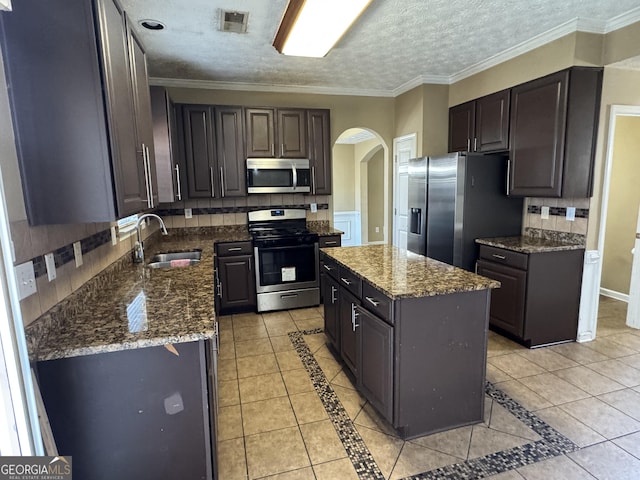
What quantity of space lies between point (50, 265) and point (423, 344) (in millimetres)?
1785

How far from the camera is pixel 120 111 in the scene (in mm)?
1513

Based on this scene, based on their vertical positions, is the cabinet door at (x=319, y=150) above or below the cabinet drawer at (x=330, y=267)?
above

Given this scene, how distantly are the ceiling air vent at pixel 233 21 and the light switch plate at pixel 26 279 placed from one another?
2110 mm

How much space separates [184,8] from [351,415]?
2.92m

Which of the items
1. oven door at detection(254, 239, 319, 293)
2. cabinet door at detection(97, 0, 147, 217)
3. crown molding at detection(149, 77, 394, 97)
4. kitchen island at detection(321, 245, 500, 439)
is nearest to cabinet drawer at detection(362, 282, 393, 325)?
kitchen island at detection(321, 245, 500, 439)

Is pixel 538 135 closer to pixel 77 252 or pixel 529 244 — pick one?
pixel 529 244

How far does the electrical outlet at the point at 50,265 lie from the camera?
4.57 ft

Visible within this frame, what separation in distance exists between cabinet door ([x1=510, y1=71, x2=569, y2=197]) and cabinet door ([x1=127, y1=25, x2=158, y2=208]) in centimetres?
306

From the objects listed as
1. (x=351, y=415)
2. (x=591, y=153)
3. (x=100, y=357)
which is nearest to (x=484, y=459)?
(x=351, y=415)

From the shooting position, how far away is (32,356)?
1175mm

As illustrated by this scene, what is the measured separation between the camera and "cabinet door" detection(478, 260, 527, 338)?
118 inches

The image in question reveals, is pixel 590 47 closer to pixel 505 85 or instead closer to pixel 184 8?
pixel 505 85

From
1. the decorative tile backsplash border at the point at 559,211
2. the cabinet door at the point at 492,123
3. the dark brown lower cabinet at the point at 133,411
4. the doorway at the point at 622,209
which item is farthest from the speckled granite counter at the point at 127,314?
the doorway at the point at 622,209

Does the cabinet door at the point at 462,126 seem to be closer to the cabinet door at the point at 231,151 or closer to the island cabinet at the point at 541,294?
the island cabinet at the point at 541,294
